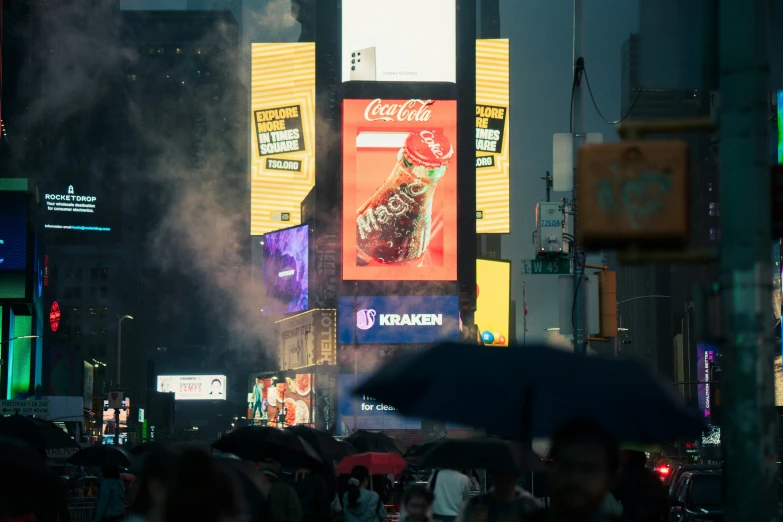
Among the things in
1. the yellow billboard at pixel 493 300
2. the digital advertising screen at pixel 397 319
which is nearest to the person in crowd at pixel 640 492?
the digital advertising screen at pixel 397 319

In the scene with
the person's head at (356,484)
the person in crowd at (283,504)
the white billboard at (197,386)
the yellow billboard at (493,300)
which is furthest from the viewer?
the white billboard at (197,386)

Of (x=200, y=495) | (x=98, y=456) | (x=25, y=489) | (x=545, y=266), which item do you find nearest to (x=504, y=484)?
(x=25, y=489)

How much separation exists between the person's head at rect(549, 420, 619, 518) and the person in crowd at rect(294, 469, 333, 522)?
1024cm

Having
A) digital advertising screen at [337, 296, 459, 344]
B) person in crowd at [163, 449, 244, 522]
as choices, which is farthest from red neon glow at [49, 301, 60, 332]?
person in crowd at [163, 449, 244, 522]

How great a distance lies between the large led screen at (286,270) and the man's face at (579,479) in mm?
99394

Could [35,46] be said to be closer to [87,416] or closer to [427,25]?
[87,416]

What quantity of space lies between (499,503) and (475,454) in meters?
4.66

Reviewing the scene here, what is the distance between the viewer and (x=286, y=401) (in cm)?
11062

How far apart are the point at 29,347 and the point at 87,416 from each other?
17942mm

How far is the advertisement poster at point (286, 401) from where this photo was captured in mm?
107438

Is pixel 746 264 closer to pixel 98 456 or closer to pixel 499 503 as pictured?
pixel 499 503

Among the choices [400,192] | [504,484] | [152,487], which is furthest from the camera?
[400,192]

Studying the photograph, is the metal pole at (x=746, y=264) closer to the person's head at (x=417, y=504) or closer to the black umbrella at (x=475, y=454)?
the black umbrella at (x=475, y=454)

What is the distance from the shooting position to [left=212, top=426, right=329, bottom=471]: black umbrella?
1566 centimetres
